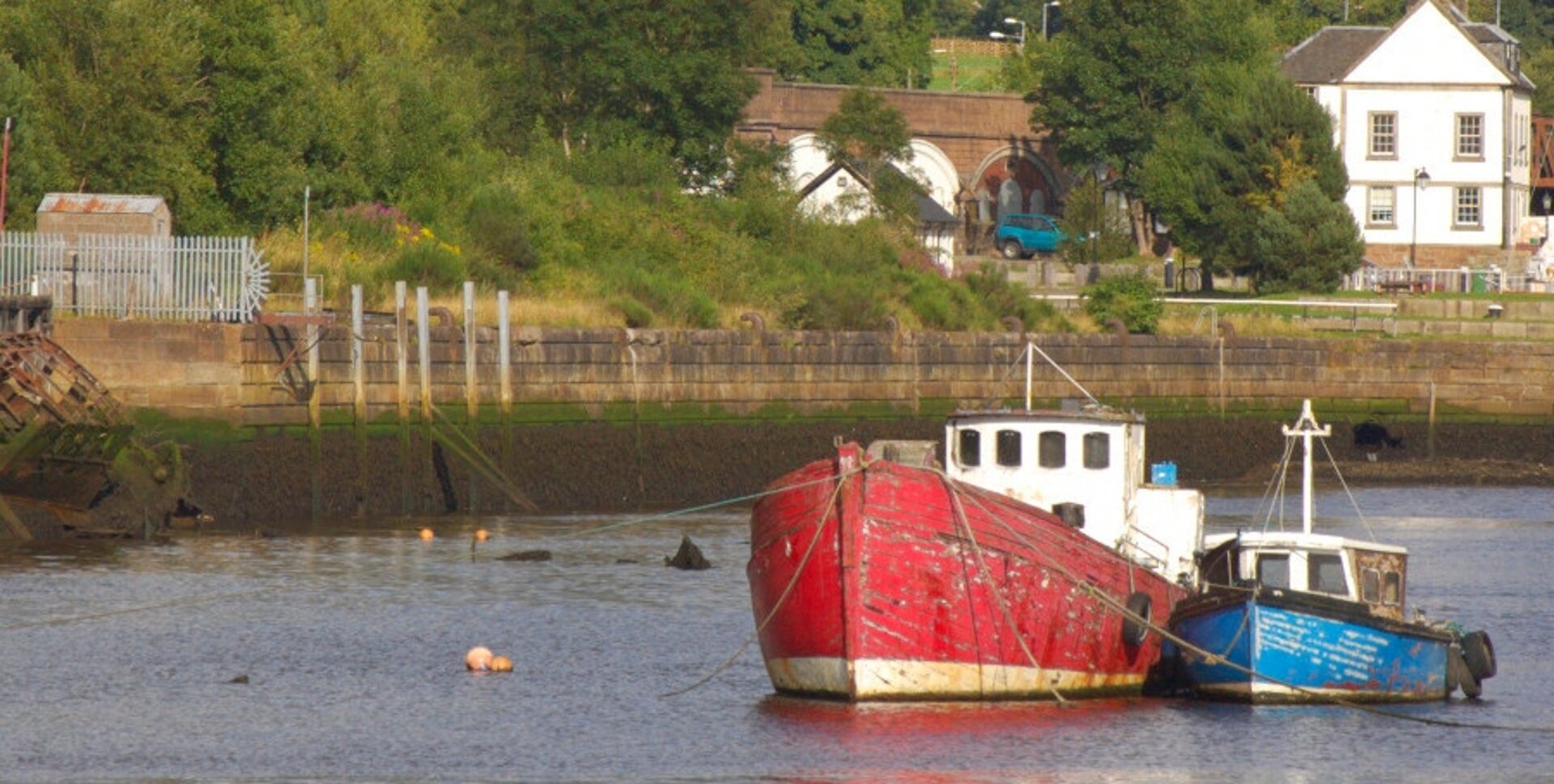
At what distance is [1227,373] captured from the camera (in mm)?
59125

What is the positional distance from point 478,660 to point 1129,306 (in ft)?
118

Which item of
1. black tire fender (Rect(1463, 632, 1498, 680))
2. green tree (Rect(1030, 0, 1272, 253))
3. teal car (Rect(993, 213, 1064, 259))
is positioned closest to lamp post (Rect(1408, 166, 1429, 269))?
green tree (Rect(1030, 0, 1272, 253))

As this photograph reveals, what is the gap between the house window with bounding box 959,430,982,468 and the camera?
27953mm

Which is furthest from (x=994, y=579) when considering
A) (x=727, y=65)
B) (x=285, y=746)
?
(x=727, y=65)

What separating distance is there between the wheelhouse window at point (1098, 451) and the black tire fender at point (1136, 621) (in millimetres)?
2490

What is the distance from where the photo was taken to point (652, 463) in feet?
155

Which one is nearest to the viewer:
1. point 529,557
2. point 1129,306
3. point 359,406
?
point 529,557

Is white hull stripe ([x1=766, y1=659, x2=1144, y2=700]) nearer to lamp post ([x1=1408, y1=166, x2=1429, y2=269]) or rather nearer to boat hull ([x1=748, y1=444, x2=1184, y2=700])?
boat hull ([x1=748, y1=444, x2=1184, y2=700])

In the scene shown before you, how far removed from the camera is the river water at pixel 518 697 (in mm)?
23344

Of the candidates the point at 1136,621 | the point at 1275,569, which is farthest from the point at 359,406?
the point at 1275,569

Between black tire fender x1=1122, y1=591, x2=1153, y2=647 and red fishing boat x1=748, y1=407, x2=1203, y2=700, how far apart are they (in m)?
0.01

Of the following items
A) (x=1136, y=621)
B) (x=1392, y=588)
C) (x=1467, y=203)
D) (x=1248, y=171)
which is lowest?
(x=1136, y=621)

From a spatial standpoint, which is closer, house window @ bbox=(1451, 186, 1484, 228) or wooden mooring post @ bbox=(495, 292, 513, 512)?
wooden mooring post @ bbox=(495, 292, 513, 512)

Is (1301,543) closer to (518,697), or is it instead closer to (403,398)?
(518,697)
